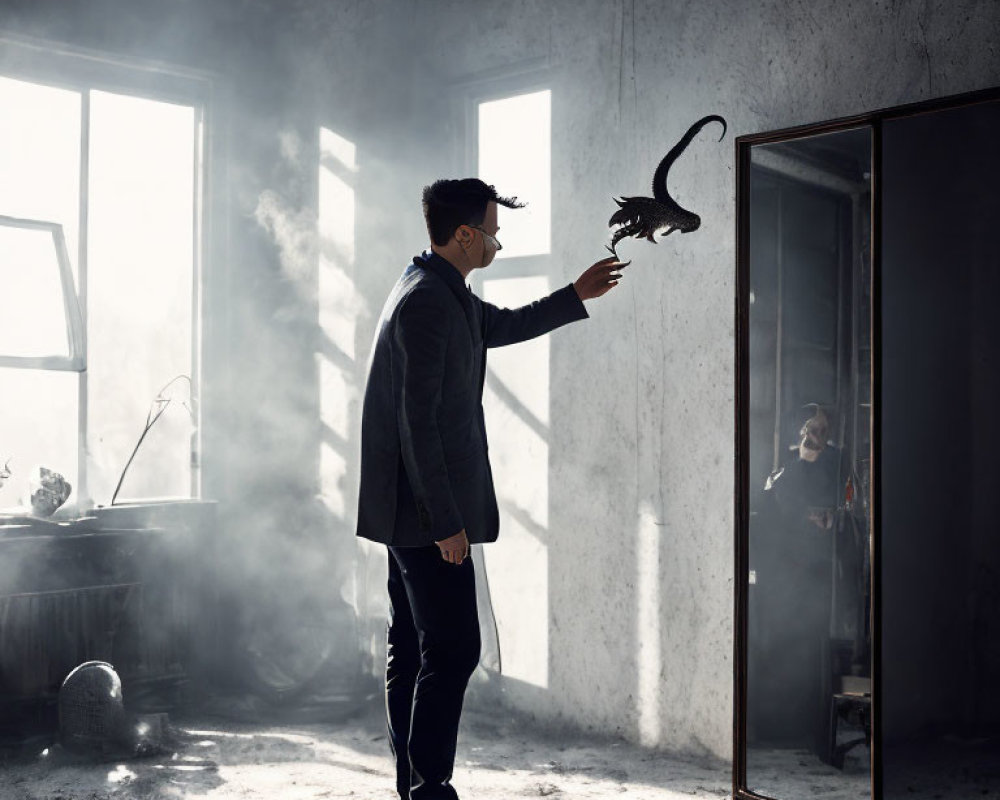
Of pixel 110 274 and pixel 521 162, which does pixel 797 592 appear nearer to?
pixel 521 162

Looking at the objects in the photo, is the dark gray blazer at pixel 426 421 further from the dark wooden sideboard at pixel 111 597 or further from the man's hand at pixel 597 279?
the dark wooden sideboard at pixel 111 597

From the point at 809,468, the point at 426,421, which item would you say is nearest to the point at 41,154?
the point at 426,421

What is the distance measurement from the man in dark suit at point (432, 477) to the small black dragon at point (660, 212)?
0.80 metres

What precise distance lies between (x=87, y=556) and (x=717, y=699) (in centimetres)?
229

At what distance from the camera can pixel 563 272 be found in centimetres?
386

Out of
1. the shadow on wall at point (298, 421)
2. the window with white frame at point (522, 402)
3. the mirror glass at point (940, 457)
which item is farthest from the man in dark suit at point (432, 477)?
the shadow on wall at point (298, 421)

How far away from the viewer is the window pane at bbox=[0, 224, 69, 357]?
400cm

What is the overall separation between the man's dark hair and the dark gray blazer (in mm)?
71

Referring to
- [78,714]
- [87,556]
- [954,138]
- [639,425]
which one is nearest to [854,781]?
[639,425]

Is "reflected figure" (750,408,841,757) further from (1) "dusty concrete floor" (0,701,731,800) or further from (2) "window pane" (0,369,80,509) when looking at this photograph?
(2) "window pane" (0,369,80,509)

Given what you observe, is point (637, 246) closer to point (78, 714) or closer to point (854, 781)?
point (854, 781)

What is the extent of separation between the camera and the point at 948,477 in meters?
2.66

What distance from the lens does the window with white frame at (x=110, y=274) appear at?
403 centimetres

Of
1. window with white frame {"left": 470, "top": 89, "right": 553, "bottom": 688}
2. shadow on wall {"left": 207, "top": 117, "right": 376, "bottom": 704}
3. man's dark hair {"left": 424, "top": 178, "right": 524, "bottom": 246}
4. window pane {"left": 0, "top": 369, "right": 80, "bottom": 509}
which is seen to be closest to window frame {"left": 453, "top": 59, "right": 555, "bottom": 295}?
window with white frame {"left": 470, "top": 89, "right": 553, "bottom": 688}
